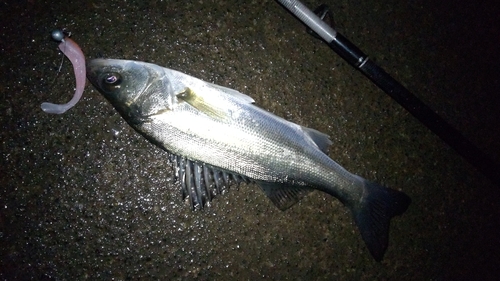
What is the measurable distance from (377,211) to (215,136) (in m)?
1.08

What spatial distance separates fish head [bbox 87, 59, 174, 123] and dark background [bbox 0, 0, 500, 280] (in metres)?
0.33

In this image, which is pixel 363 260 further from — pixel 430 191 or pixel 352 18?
pixel 352 18

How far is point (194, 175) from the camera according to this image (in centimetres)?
178

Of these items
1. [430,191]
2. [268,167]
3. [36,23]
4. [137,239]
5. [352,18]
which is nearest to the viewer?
[268,167]

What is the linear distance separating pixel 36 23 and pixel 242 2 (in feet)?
4.13

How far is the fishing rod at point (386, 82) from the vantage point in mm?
1850

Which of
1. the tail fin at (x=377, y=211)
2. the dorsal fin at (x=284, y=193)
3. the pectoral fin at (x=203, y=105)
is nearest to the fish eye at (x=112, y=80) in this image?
the pectoral fin at (x=203, y=105)

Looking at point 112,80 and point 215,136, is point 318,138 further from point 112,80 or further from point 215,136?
point 112,80

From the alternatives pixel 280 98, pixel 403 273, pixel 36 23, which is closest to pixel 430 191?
pixel 403 273

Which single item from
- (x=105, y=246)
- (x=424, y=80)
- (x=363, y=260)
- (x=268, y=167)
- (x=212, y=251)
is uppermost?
(x=424, y=80)

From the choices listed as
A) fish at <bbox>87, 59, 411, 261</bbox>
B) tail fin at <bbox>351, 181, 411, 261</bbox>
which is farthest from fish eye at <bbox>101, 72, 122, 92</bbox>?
tail fin at <bbox>351, 181, 411, 261</bbox>

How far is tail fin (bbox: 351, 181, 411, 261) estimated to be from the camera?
73.6 inches

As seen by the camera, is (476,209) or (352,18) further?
(476,209)

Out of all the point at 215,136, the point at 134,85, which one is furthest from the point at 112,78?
the point at 215,136
